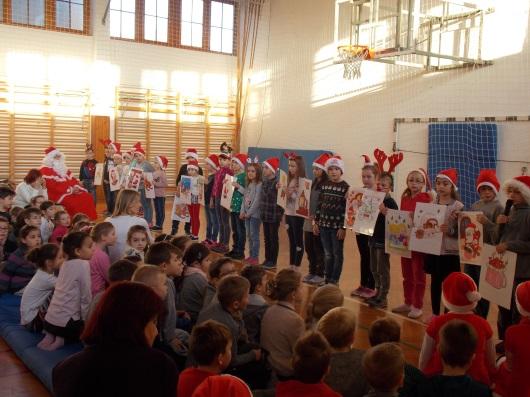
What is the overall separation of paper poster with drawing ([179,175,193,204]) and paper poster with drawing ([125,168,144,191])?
1263 mm

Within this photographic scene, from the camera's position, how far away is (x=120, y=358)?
186cm

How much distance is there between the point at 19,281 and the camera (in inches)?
226

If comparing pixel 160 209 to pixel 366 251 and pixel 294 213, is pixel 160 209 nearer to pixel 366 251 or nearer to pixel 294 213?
pixel 294 213

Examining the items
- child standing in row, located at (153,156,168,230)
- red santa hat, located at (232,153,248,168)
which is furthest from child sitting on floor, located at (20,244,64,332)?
child standing in row, located at (153,156,168,230)

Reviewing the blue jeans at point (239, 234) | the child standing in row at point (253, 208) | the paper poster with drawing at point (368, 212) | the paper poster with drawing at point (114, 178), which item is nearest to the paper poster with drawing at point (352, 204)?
Answer: the paper poster with drawing at point (368, 212)

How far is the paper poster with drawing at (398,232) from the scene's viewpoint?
18.8ft

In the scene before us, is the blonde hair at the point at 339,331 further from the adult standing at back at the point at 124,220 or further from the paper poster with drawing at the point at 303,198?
the paper poster with drawing at the point at 303,198

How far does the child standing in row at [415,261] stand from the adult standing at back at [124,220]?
106 inches

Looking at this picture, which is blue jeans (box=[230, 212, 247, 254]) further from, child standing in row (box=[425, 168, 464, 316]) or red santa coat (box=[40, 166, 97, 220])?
child standing in row (box=[425, 168, 464, 316])

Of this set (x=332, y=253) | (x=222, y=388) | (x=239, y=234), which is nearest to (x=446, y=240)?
(x=332, y=253)

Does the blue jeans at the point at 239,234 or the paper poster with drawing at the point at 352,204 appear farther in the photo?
the blue jeans at the point at 239,234

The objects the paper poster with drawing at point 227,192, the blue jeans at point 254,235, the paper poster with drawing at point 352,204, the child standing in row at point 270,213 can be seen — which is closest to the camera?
the paper poster with drawing at point 352,204

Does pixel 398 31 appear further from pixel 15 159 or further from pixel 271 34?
pixel 15 159

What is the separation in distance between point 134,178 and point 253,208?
326 centimetres
